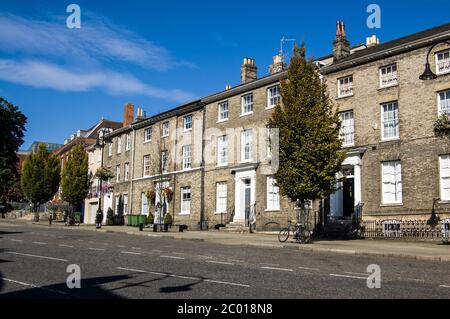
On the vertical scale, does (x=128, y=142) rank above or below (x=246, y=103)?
below

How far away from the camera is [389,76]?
2509 centimetres

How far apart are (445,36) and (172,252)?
16384 millimetres

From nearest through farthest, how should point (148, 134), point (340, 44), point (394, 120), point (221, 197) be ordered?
point (394, 120) → point (340, 44) → point (221, 197) → point (148, 134)

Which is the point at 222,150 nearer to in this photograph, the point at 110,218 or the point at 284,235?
the point at 284,235

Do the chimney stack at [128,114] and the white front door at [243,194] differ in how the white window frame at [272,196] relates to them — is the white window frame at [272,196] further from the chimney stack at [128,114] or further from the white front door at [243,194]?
the chimney stack at [128,114]

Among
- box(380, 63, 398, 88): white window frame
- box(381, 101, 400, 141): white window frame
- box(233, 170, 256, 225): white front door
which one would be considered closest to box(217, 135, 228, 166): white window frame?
box(233, 170, 256, 225): white front door

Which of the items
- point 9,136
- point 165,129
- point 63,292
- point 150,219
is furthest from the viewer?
point 9,136

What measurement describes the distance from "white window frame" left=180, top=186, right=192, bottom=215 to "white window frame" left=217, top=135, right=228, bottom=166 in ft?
14.0

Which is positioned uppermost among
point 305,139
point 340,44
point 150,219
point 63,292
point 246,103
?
point 340,44

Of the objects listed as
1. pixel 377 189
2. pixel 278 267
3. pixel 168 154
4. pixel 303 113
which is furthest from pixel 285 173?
pixel 168 154

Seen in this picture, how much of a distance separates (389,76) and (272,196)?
1043cm

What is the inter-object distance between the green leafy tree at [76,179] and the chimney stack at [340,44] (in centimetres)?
2953

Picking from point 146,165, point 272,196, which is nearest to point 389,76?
point 272,196
